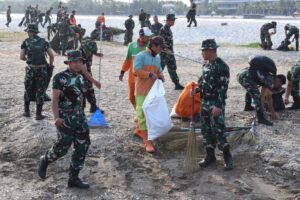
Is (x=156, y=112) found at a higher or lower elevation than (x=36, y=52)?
lower

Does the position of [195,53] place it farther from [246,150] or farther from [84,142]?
[84,142]

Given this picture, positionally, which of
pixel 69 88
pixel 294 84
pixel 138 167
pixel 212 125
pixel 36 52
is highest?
pixel 36 52

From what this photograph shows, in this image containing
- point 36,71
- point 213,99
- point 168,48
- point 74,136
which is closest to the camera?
point 74,136

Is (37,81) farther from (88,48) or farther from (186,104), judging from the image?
(186,104)

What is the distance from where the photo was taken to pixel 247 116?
8.52m

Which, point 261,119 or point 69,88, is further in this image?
point 261,119

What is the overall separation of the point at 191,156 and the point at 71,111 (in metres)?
1.74

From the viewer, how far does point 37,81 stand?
8273 mm

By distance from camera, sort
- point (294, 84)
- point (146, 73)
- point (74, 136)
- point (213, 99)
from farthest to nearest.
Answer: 1. point (294, 84)
2. point (146, 73)
3. point (213, 99)
4. point (74, 136)

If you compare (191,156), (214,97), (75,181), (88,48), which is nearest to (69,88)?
(75,181)

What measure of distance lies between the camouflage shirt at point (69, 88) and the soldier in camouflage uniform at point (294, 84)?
4.19m

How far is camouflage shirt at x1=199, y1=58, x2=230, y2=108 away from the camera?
5902 mm

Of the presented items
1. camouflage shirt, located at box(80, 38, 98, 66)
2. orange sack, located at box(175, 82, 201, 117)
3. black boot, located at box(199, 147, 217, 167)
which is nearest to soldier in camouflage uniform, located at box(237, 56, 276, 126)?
orange sack, located at box(175, 82, 201, 117)

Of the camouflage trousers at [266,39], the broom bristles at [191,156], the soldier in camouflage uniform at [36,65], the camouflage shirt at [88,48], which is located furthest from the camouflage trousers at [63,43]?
the broom bristles at [191,156]
